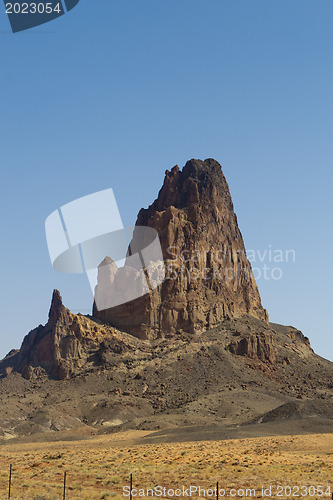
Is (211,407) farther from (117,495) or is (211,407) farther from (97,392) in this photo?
(117,495)

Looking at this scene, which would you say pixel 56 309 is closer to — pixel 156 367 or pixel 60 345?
pixel 60 345

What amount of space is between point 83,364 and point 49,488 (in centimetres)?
13113

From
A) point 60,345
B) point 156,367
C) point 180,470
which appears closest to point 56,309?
point 60,345

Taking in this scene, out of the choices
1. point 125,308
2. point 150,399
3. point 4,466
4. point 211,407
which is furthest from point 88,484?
point 125,308

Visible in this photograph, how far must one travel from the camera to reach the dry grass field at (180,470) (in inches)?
1774

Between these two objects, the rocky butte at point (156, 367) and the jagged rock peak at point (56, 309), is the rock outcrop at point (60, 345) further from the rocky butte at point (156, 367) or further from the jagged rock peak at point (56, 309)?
the rocky butte at point (156, 367)

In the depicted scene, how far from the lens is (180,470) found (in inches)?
2128

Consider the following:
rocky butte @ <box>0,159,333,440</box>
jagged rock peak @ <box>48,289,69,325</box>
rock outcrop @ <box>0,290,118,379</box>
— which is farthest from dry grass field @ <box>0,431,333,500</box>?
jagged rock peak @ <box>48,289,69,325</box>

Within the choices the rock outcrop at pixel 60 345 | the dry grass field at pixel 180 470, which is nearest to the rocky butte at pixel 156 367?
the rock outcrop at pixel 60 345

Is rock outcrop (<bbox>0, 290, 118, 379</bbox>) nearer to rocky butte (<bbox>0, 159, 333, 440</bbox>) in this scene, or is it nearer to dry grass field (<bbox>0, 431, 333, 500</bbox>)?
rocky butte (<bbox>0, 159, 333, 440</bbox>)

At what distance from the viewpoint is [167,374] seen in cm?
16512

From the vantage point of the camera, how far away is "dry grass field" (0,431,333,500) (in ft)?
148

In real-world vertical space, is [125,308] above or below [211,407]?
above

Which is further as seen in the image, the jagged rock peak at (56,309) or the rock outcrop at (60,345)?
the jagged rock peak at (56,309)
